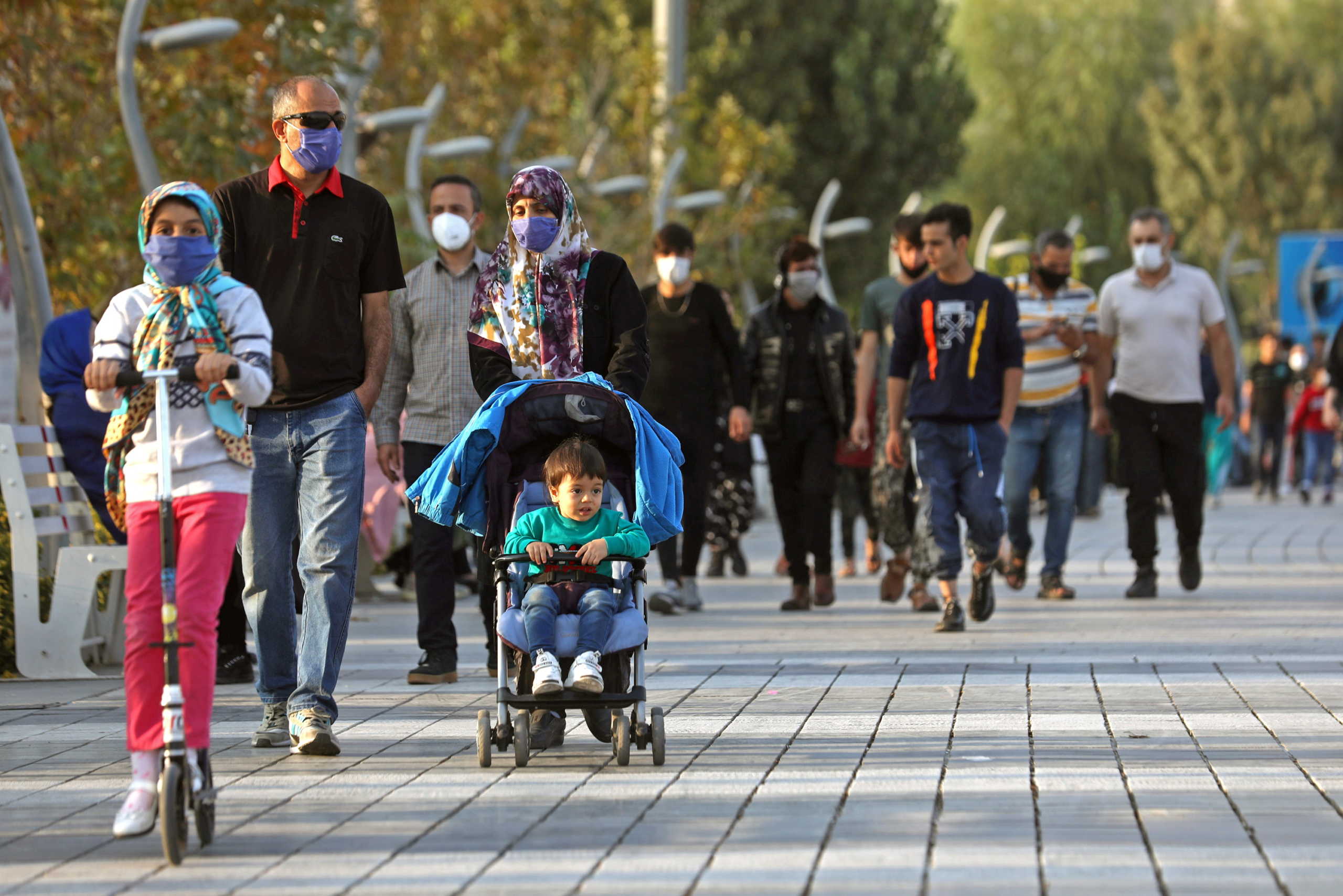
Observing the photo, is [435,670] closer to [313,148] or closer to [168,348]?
[313,148]

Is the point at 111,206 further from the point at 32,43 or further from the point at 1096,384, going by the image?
the point at 1096,384

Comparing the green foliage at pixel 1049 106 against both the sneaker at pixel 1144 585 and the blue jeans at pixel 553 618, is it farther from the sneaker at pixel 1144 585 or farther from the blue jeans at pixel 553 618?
the blue jeans at pixel 553 618

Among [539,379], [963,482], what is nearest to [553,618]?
[539,379]

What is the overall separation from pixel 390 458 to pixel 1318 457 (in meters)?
20.8

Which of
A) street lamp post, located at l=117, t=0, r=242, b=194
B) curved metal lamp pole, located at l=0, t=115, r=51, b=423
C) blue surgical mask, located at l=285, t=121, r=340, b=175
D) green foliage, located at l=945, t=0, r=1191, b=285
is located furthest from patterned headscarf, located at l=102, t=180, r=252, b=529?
green foliage, located at l=945, t=0, r=1191, b=285

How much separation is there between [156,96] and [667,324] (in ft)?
18.9

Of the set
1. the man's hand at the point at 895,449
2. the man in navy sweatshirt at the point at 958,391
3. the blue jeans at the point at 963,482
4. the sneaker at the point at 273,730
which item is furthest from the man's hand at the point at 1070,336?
the sneaker at the point at 273,730

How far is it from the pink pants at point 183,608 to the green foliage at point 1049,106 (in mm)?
54403

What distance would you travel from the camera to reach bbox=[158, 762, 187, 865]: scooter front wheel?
5242mm

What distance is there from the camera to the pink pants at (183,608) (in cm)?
559

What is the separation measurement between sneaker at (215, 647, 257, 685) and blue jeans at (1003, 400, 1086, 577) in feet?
17.9

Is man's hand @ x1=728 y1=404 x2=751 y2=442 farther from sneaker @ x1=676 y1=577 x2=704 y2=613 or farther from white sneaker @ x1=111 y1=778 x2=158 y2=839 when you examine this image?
white sneaker @ x1=111 y1=778 x2=158 y2=839

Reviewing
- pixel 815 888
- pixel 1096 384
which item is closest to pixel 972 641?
pixel 1096 384

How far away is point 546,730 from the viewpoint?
708cm
